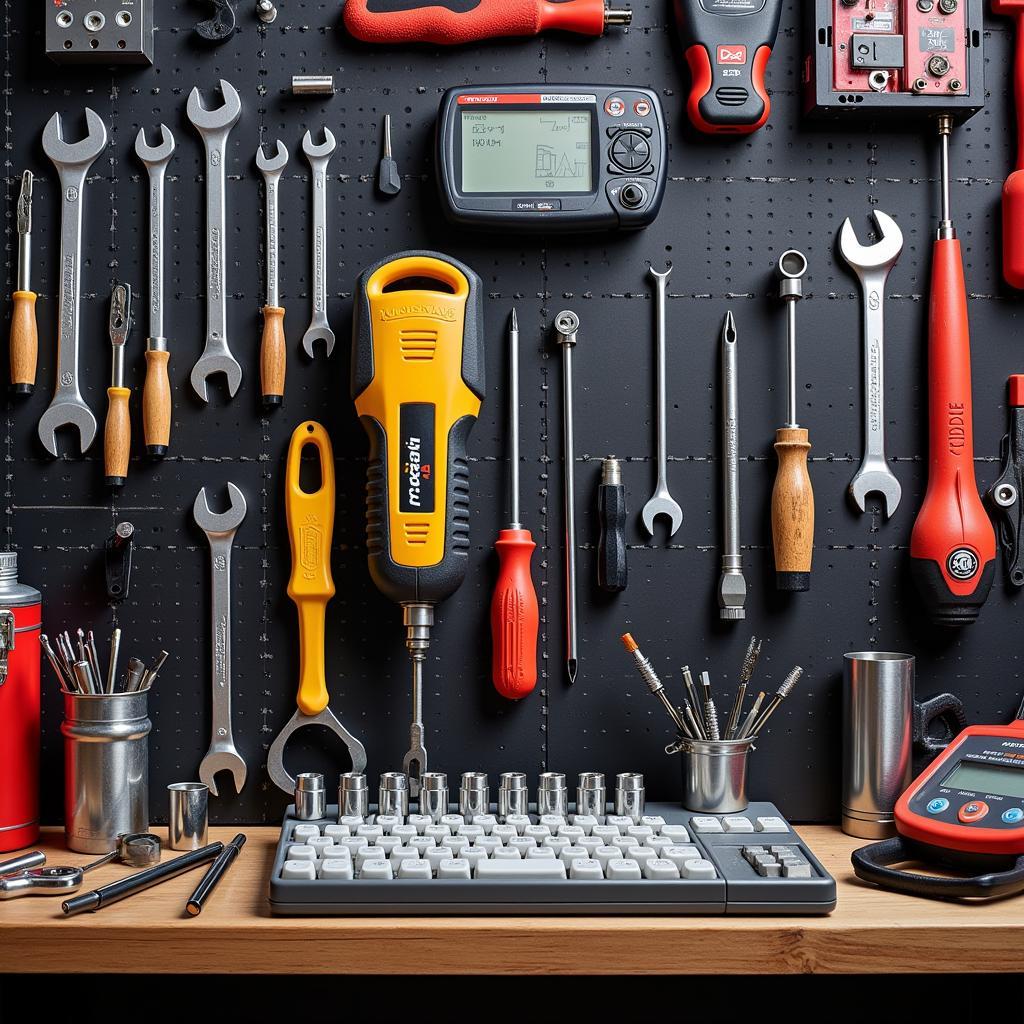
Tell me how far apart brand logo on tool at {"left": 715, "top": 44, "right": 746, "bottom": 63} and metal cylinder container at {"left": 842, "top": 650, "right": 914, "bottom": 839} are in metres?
0.87

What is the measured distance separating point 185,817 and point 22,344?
711 mm

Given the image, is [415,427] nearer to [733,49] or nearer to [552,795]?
[552,795]

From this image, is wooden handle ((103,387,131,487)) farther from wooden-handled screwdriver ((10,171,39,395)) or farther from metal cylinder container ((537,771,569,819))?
metal cylinder container ((537,771,569,819))

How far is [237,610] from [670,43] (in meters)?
1.06

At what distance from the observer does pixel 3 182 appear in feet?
5.06

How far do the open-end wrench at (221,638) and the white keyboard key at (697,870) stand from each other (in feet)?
2.23

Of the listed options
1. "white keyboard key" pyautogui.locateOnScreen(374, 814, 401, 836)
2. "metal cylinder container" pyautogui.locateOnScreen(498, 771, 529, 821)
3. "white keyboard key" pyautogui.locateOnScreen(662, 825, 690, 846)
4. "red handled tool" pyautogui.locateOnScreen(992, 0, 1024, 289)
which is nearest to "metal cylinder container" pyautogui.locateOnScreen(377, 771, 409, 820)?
"white keyboard key" pyautogui.locateOnScreen(374, 814, 401, 836)

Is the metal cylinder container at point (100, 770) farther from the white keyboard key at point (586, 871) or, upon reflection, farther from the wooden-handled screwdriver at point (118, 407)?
the white keyboard key at point (586, 871)

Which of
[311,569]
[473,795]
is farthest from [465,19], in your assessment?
[473,795]

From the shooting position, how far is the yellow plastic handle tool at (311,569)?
1.50 metres

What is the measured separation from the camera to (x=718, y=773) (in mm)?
1436
